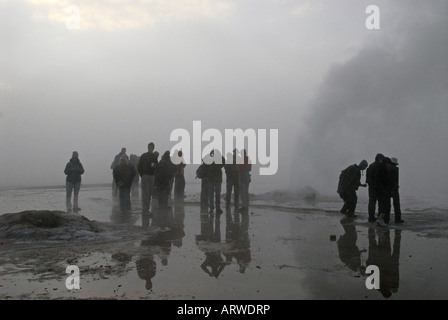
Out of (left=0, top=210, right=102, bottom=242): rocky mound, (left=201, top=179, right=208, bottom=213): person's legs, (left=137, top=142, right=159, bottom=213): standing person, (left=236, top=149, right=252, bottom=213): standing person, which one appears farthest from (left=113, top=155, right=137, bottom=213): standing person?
(left=236, top=149, right=252, bottom=213): standing person

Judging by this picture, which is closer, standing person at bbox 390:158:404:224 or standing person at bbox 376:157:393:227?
standing person at bbox 376:157:393:227

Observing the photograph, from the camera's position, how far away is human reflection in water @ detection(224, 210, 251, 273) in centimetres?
→ 641

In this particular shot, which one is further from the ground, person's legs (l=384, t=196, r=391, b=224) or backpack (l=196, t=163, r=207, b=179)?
backpack (l=196, t=163, r=207, b=179)

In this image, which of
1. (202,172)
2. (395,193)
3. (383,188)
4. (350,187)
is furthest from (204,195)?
(395,193)

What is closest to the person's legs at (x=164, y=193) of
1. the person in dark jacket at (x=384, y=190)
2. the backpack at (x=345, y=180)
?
the backpack at (x=345, y=180)

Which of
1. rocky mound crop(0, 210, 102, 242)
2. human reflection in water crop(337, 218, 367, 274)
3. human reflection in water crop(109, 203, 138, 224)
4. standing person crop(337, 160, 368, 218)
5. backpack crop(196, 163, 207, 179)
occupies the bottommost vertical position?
human reflection in water crop(109, 203, 138, 224)

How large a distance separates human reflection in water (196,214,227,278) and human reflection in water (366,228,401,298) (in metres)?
2.27

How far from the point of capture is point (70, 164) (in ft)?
49.6

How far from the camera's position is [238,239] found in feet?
27.1

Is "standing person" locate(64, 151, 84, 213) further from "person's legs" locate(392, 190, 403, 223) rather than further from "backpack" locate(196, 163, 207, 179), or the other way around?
"person's legs" locate(392, 190, 403, 223)

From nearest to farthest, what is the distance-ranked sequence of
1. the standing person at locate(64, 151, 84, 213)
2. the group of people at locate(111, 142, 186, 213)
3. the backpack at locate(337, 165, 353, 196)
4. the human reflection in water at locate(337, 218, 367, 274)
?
the human reflection in water at locate(337, 218, 367, 274)
the backpack at locate(337, 165, 353, 196)
the group of people at locate(111, 142, 186, 213)
the standing person at locate(64, 151, 84, 213)

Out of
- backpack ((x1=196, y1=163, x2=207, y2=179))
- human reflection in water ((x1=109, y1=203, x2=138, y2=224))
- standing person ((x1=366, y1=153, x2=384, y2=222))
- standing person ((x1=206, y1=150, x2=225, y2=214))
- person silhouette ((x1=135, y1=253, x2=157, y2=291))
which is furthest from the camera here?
backpack ((x1=196, y1=163, x2=207, y2=179))

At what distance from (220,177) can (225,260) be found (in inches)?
301
